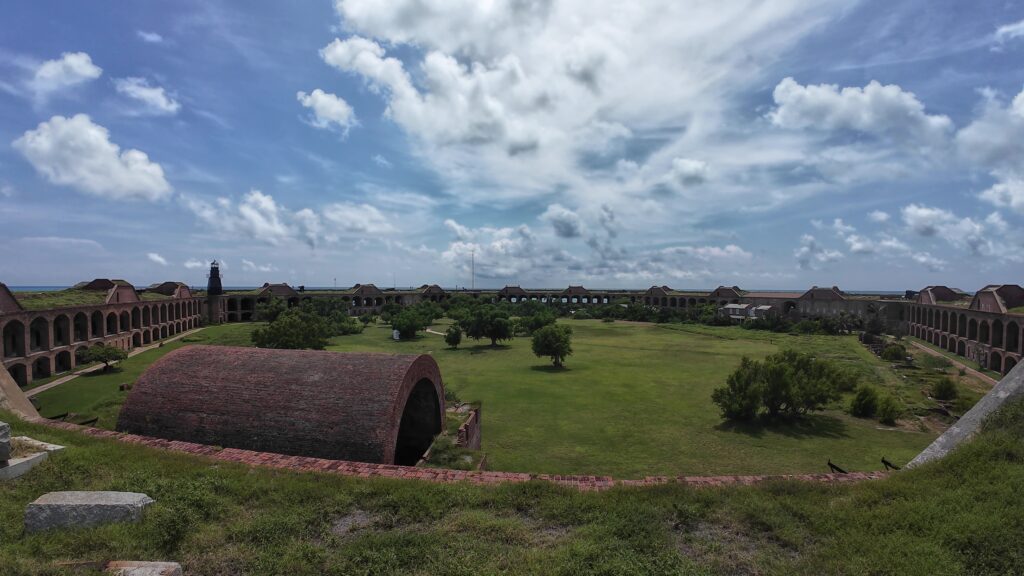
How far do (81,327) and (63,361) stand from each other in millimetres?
3739

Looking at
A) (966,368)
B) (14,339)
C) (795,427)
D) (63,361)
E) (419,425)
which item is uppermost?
(14,339)

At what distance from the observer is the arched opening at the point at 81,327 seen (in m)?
36.2

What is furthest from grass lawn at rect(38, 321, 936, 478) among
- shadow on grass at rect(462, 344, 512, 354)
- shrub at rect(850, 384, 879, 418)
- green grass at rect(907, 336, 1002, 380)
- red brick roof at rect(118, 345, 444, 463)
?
green grass at rect(907, 336, 1002, 380)

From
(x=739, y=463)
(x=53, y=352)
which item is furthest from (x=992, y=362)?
(x=53, y=352)

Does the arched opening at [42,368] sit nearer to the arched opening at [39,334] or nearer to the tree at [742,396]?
the arched opening at [39,334]

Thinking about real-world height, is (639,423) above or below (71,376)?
below

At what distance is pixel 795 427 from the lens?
2138cm

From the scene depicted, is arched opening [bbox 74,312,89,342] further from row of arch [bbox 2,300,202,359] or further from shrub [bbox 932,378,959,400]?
shrub [bbox 932,378,959,400]

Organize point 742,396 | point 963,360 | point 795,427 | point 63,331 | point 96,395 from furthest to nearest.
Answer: point 963,360 → point 63,331 → point 96,395 → point 742,396 → point 795,427

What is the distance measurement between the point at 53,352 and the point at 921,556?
44.0 metres

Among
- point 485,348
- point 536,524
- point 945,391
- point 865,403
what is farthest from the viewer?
point 485,348

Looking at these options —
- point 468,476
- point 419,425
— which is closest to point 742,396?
point 419,425

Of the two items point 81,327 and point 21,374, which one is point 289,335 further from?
point 81,327

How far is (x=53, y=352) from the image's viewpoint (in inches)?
1270
